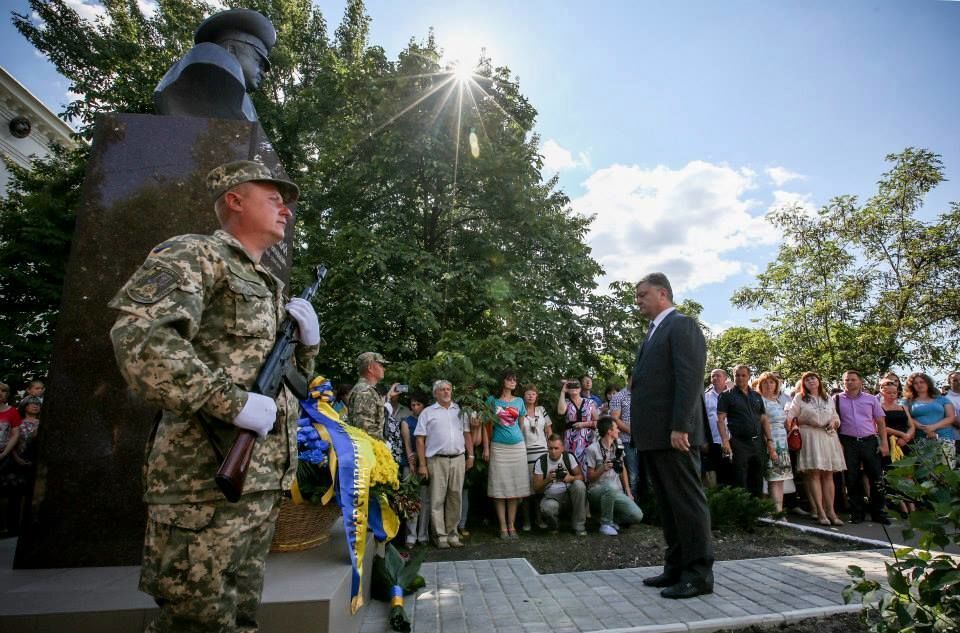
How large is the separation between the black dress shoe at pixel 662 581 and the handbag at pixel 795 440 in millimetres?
4886

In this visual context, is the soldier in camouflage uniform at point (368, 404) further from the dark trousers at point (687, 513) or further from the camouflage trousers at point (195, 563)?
the camouflage trousers at point (195, 563)

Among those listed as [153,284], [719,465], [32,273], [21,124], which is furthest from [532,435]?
[21,124]

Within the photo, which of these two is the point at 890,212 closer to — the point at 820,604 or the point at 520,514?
the point at 520,514

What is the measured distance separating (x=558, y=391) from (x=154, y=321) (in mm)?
8945

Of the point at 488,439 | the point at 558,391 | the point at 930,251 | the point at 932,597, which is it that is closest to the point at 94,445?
the point at 932,597

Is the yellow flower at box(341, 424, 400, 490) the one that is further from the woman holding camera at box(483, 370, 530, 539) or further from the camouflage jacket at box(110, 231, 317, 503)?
the woman holding camera at box(483, 370, 530, 539)

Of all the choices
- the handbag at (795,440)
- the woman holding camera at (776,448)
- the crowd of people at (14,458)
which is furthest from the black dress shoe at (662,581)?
the crowd of people at (14,458)

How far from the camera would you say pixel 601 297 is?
1270 centimetres

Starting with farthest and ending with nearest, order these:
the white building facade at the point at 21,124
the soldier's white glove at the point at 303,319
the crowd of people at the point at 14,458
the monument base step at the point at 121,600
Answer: the white building facade at the point at 21,124, the crowd of people at the point at 14,458, the monument base step at the point at 121,600, the soldier's white glove at the point at 303,319

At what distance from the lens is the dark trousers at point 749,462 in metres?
7.49

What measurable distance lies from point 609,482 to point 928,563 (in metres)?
5.44

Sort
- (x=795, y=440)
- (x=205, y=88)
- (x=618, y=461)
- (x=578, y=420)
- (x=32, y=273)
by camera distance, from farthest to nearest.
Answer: (x=32, y=273) < (x=578, y=420) < (x=795, y=440) < (x=618, y=461) < (x=205, y=88)

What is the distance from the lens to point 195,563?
1663 mm

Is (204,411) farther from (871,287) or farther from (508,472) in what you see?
(871,287)
